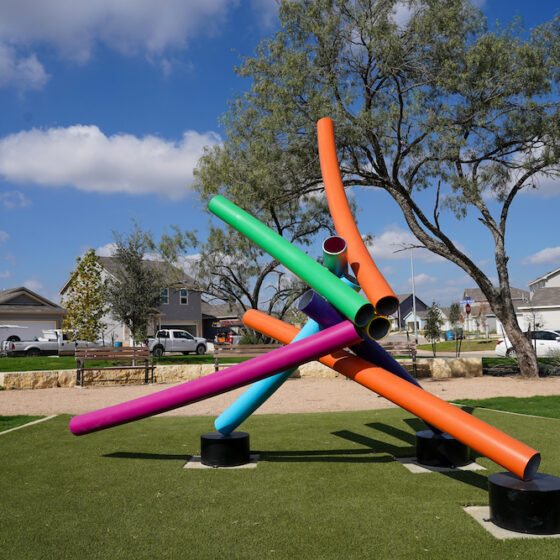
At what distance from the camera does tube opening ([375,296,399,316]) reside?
483 centimetres

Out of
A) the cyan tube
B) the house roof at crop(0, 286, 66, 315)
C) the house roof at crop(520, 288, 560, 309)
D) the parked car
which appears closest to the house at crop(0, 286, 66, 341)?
the house roof at crop(0, 286, 66, 315)

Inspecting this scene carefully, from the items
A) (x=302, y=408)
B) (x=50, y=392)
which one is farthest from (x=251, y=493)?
(x=50, y=392)

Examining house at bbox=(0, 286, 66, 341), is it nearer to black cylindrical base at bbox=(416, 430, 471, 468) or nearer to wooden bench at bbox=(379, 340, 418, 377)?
wooden bench at bbox=(379, 340, 418, 377)

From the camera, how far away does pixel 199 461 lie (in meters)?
6.32

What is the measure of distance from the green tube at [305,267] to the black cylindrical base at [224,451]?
2.10 metres

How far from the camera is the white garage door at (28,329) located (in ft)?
123

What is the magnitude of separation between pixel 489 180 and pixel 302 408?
10119 millimetres

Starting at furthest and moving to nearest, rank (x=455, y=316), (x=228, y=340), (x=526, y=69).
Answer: (x=455, y=316), (x=228, y=340), (x=526, y=69)

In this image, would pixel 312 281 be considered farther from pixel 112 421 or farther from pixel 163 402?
pixel 112 421

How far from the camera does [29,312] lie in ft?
132

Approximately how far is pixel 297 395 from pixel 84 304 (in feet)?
56.3

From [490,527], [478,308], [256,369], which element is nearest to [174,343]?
[256,369]

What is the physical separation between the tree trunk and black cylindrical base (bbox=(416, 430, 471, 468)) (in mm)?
11116

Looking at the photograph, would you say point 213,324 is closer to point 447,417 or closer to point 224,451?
point 224,451
